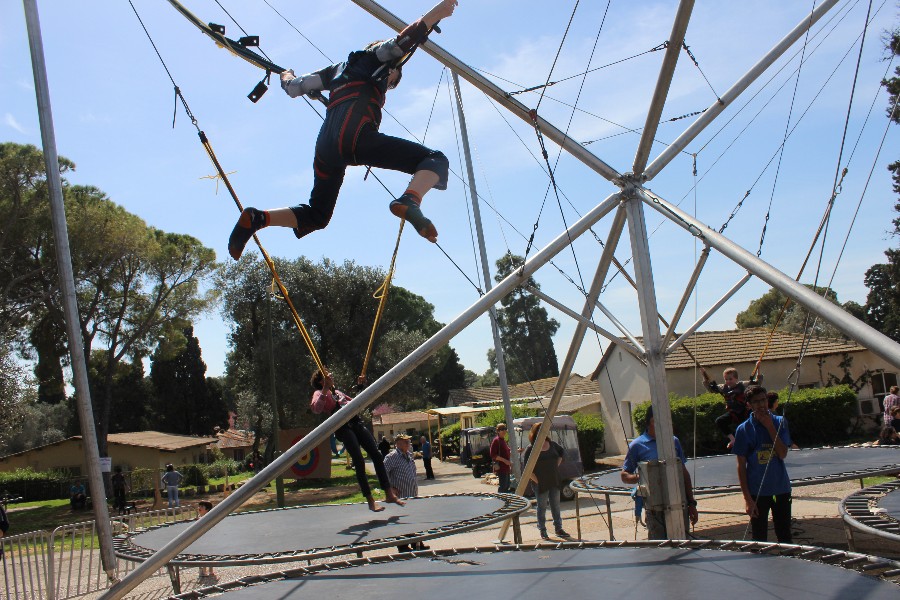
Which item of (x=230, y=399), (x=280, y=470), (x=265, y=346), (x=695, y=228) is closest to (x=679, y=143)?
(x=695, y=228)

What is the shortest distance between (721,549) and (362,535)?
88.8 inches

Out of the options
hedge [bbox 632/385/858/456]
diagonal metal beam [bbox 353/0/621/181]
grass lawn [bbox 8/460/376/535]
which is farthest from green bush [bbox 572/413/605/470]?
diagonal metal beam [bbox 353/0/621/181]

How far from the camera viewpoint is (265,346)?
23.0 metres

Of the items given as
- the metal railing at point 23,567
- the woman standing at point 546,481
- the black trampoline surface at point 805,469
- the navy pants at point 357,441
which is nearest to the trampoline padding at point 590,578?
the navy pants at point 357,441

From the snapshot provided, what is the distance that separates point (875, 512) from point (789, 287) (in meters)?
1.75

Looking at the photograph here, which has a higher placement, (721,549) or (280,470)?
(280,470)

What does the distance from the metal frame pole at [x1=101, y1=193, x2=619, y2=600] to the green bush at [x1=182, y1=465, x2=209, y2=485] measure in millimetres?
24705

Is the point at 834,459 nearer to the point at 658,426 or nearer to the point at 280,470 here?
the point at 658,426

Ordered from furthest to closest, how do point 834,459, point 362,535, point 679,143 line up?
point 834,459, point 362,535, point 679,143

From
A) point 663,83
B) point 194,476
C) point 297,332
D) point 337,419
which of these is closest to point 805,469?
point 663,83

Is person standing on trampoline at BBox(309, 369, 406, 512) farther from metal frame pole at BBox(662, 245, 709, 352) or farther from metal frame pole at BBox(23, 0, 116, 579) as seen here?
metal frame pole at BBox(662, 245, 709, 352)

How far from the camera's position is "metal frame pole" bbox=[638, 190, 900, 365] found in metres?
2.38

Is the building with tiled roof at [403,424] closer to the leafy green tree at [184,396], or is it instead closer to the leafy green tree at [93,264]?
the leafy green tree at [184,396]

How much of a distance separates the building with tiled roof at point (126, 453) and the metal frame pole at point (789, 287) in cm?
2647
